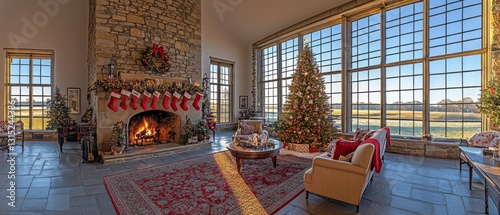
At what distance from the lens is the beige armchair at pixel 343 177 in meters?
2.56

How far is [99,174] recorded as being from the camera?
3.96m

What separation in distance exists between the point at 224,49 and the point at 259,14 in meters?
2.13

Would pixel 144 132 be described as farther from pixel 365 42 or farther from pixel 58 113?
pixel 365 42

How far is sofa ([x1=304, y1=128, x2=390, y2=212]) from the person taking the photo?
256cm

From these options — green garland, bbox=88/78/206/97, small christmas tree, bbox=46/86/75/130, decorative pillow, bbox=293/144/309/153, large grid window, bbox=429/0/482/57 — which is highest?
large grid window, bbox=429/0/482/57

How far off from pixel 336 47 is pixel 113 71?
21.2 feet

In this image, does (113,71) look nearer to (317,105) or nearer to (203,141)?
(203,141)

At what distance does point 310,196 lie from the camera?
10.1ft

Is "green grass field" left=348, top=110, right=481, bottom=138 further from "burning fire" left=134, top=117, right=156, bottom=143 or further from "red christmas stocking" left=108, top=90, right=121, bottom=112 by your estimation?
"red christmas stocking" left=108, top=90, right=121, bottom=112

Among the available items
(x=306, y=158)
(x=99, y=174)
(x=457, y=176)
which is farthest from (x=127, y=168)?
(x=457, y=176)

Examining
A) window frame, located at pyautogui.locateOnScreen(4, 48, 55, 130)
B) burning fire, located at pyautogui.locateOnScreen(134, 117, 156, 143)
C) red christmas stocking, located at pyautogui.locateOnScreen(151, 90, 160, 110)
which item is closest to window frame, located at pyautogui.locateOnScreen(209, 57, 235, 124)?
burning fire, located at pyautogui.locateOnScreen(134, 117, 156, 143)

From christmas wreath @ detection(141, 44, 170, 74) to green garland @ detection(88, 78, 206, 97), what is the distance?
35 centimetres

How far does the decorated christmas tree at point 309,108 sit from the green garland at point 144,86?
111 inches

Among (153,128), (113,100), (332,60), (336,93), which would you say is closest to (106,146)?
(113,100)
